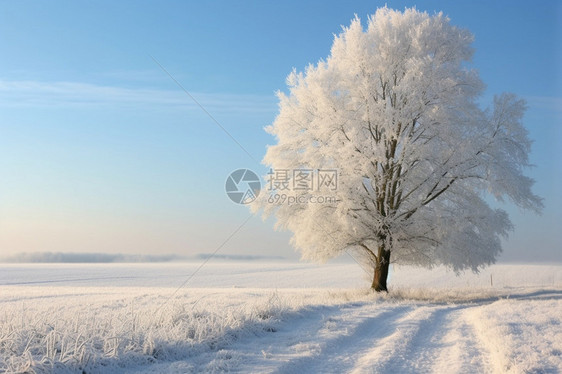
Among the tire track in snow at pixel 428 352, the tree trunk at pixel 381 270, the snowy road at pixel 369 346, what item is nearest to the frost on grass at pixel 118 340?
the snowy road at pixel 369 346

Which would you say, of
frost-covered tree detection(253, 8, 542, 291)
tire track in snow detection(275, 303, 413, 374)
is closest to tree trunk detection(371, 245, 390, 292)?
frost-covered tree detection(253, 8, 542, 291)

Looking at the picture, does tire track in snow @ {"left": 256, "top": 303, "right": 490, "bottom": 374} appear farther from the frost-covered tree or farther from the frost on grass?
the frost-covered tree

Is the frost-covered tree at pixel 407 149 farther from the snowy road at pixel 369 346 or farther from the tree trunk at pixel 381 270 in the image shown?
the snowy road at pixel 369 346

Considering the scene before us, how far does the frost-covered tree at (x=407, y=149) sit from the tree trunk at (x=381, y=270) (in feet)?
0.16

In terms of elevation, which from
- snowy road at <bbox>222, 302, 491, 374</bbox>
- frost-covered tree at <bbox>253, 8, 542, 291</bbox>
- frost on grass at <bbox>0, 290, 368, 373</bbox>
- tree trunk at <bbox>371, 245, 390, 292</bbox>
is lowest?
snowy road at <bbox>222, 302, 491, 374</bbox>

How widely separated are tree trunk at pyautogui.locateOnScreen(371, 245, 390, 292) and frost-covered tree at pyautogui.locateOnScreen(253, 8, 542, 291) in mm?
49

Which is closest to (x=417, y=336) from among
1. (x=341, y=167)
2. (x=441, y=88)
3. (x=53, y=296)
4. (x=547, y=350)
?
(x=547, y=350)

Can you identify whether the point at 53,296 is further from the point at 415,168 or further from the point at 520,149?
the point at 520,149

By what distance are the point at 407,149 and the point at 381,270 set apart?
5995mm

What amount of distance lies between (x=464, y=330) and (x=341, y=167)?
33.5ft

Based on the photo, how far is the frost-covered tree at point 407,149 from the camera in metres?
19.0

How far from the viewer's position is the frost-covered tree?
18969 millimetres

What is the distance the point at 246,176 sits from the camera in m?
22.4

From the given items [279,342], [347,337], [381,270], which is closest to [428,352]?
[347,337]
